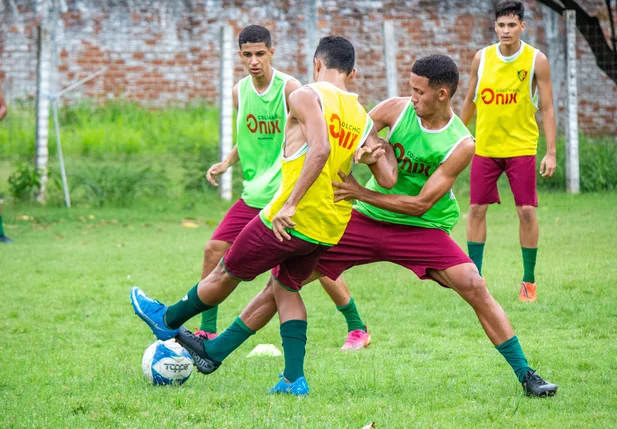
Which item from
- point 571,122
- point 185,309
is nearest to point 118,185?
point 571,122

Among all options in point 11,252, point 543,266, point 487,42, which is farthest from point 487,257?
point 487,42

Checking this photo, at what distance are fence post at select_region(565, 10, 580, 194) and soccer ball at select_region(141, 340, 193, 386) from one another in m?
10.7

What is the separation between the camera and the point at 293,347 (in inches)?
197

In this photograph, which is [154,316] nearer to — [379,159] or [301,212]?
[301,212]

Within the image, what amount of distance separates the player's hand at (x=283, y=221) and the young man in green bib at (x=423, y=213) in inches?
15.1

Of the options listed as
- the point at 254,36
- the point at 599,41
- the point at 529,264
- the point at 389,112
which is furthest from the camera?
the point at 599,41

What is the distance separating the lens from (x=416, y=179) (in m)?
5.32

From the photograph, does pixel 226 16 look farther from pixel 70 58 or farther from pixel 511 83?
pixel 511 83

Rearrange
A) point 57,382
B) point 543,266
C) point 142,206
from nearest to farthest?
1. point 57,382
2. point 543,266
3. point 142,206

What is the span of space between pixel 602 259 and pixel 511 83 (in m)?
2.33

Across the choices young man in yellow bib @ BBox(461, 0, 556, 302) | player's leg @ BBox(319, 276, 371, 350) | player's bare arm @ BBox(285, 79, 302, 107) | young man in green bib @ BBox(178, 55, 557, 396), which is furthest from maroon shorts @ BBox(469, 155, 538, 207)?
young man in green bib @ BBox(178, 55, 557, 396)

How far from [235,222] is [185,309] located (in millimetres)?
1442

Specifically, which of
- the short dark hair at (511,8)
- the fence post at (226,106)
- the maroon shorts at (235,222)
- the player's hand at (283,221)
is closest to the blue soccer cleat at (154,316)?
the player's hand at (283,221)

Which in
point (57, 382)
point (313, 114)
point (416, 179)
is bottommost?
point (57, 382)
